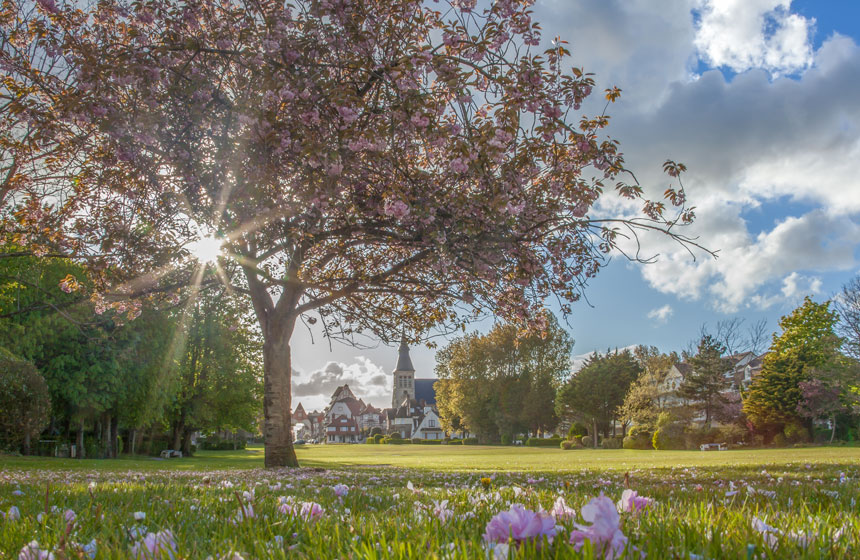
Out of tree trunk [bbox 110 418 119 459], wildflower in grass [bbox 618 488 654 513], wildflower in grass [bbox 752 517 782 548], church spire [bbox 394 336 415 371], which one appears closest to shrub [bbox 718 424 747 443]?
tree trunk [bbox 110 418 119 459]

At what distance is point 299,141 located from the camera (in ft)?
27.6

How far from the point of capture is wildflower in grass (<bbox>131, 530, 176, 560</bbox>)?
1781 millimetres

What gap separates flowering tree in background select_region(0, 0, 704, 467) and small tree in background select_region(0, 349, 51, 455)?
13231 millimetres

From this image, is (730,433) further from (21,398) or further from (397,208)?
(21,398)

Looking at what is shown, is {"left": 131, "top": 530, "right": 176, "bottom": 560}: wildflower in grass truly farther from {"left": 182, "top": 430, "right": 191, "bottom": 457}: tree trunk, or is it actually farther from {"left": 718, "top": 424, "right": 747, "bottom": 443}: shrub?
{"left": 718, "top": 424, "right": 747, "bottom": 443}: shrub

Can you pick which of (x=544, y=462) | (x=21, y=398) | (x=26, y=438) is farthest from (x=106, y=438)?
(x=544, y=462)

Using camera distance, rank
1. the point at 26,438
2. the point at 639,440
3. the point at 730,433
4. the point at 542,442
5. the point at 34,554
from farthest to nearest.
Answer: the point at 542,442 → the point at 639,440 → the point at 730,433 → the point at 26,438 → the point at 34,554

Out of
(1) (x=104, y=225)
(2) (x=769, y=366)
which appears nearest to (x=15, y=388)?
(1) (x=104, y=225)

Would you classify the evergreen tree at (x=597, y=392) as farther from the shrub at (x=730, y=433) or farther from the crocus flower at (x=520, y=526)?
the crocus flower at (x=520, y=526)

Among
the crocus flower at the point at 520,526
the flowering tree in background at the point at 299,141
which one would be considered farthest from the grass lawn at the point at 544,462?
the crocus flower at the point at 520,526

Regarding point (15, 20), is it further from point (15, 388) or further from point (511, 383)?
point (511, 383)

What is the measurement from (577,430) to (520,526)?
247 ft

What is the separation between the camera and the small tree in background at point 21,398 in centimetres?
2262

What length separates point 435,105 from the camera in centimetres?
668
